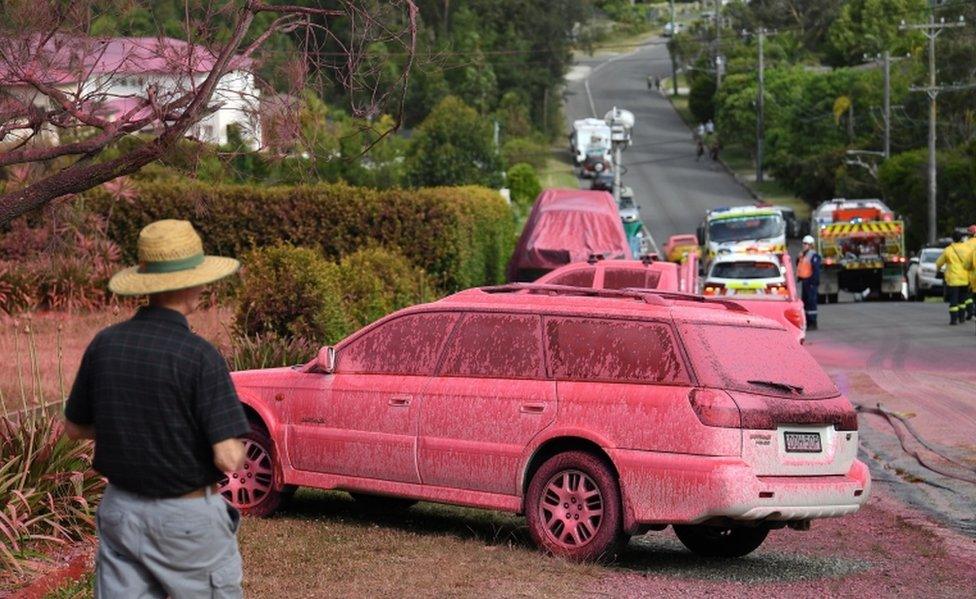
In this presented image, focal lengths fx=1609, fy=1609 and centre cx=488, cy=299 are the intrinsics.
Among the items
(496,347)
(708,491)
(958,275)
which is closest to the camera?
(708,491)

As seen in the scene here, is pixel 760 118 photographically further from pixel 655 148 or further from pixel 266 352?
pixel 266 352

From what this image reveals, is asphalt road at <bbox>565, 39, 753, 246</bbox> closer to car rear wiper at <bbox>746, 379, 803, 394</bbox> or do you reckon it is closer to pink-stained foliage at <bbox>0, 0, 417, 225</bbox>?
pink-stained foliage at <bbox>0, 0, 417, 225</bbox>

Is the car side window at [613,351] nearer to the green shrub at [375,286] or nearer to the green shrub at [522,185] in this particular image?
the green shrub at [375,286]

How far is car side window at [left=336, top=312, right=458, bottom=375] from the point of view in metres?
10.5

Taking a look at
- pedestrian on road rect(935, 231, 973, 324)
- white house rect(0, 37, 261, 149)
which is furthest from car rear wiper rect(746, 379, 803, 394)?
pedestrian on road rect(935, 231, 973, 324)

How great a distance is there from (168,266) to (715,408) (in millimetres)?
4514

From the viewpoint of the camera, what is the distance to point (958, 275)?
3027 centimetres

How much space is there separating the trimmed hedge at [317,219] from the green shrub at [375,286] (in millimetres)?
3663

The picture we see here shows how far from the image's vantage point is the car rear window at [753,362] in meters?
9.58

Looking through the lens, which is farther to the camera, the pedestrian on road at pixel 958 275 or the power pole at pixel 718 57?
the power pole at pixel 718 57

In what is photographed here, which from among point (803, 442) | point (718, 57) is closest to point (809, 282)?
point (803, 442)

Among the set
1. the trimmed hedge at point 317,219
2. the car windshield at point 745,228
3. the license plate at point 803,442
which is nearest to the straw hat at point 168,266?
the license plate at point 803,442

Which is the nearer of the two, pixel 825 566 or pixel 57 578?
pixel 57 578

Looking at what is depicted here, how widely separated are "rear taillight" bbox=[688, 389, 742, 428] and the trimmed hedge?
61.3 feet
